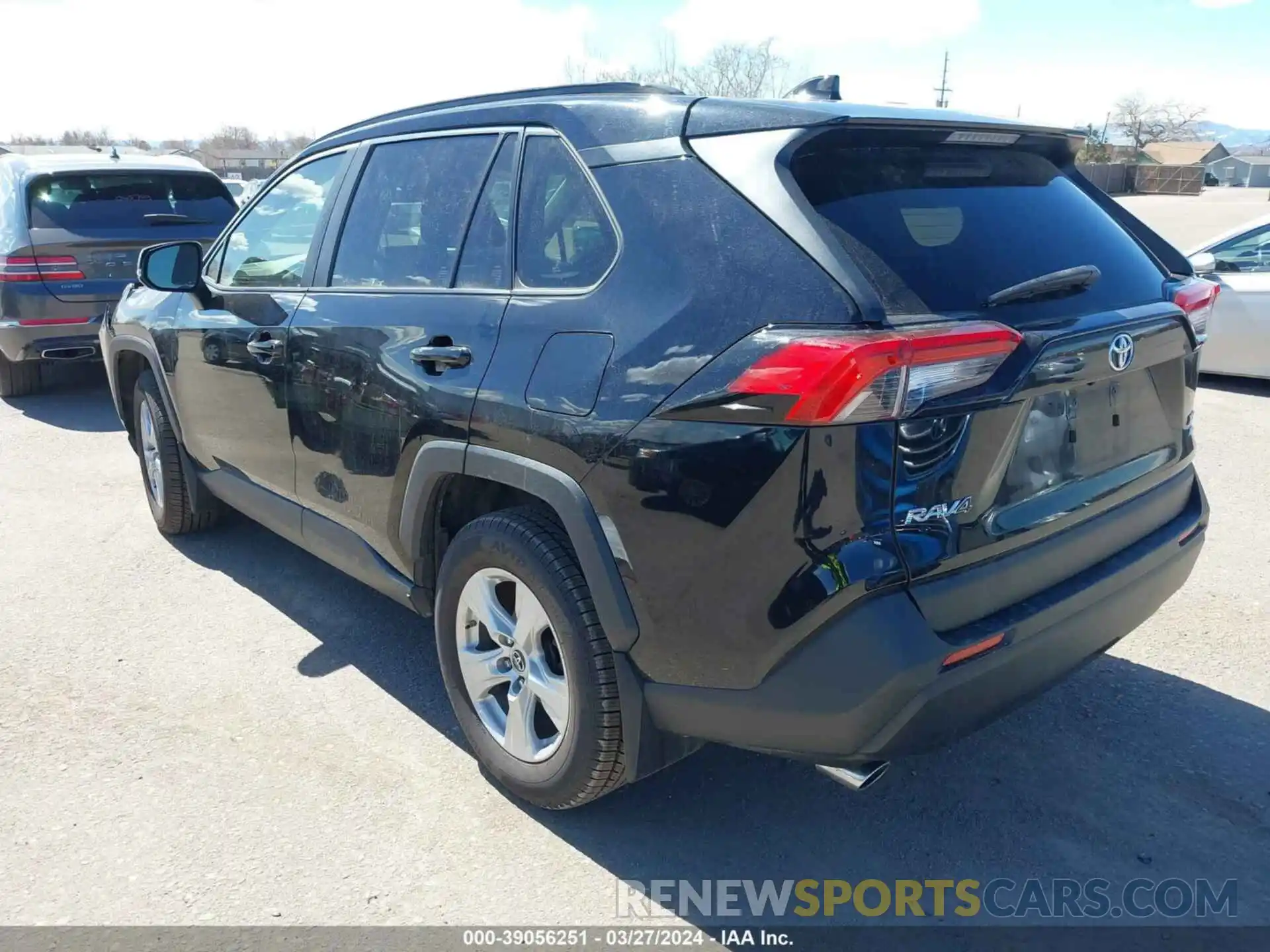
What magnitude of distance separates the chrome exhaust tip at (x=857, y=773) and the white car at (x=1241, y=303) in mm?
A: 6462

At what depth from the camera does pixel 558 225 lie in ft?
8.88

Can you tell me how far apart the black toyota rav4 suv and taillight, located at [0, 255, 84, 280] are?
5.27 m

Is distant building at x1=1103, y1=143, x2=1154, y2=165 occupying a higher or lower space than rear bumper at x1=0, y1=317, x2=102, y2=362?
lower

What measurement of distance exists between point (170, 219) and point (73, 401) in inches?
69.1

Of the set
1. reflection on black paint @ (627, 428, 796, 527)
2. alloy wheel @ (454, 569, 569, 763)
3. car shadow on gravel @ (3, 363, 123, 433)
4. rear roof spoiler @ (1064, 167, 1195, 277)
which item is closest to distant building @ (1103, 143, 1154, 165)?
car shadow on gravel @ (3, 363, 123, 433)

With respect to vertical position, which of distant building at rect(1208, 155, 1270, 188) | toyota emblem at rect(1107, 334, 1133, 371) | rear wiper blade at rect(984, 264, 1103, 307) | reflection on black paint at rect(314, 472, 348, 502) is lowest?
distant building at rect(1208, 155, 1270, 188)

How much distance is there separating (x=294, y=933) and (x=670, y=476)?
146cm

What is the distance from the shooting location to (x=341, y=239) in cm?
353

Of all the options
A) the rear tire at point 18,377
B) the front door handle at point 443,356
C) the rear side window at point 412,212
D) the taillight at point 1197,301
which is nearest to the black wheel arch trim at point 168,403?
the rear side window at point 412,212

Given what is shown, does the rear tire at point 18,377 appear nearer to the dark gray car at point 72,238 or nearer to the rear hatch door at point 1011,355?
the dark gray car at point 72,238

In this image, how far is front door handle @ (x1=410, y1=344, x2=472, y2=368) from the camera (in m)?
2.80

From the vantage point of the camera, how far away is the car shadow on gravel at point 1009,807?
2680 millimetres

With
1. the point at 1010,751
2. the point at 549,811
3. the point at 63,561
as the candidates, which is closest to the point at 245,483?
the point at 63,561

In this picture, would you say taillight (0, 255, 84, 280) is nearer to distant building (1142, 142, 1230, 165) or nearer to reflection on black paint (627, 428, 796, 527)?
reflection on black paint (627, 428, 796, 527)
